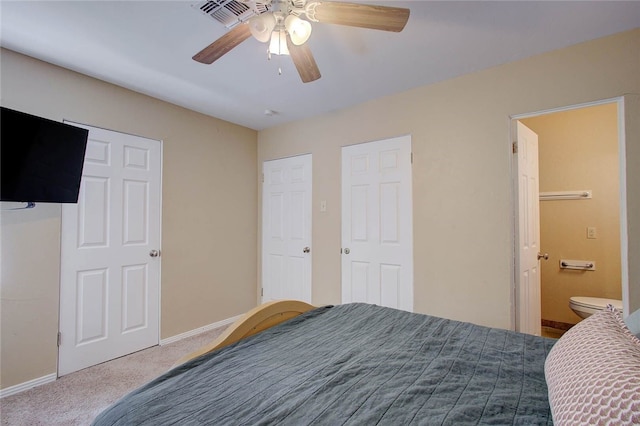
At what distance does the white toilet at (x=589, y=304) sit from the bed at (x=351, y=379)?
6.24ft

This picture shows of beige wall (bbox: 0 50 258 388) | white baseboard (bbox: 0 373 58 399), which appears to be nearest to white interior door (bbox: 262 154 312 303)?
beige wall (bbox: 0 50 258 388)

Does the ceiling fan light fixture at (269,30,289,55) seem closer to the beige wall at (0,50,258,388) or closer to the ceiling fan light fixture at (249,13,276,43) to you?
the ceiling fan light fixture at (249,13,276,43)

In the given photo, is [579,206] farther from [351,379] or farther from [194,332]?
[194,332]

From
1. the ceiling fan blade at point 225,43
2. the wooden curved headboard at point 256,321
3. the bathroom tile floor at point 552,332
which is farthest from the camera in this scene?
the bathroom tile floor at point 552,332

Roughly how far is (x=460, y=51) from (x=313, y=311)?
209 cm

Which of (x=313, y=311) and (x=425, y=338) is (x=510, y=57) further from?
(x=313, y=311)

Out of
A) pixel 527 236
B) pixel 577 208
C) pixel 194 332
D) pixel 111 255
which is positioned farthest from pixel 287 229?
pixel 577 208

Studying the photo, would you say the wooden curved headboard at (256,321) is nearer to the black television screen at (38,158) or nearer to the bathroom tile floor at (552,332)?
the black television screen at (38,158)

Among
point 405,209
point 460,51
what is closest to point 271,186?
point 405,209

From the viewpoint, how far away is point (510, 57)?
7.34 ft

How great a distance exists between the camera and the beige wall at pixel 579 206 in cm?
297

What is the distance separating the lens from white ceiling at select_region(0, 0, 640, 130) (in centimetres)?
174

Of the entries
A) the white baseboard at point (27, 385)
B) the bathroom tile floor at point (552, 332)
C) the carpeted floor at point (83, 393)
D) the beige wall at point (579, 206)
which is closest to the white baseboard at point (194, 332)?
the carpeted floor at point (83, 393)

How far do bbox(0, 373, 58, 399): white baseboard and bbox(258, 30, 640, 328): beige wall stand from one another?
3032mm
